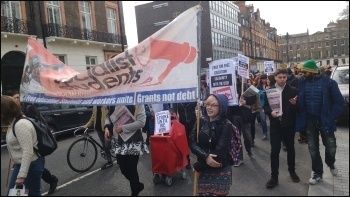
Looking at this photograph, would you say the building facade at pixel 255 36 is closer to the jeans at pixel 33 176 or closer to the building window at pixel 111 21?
the building window at pixel 111 21

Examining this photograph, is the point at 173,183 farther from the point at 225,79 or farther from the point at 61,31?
the point at 61,31

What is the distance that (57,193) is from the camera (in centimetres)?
515

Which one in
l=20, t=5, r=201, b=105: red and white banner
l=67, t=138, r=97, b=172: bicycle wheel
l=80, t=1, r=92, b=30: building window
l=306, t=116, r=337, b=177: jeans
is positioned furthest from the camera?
l=80, t=1, r=92, b=30: building window

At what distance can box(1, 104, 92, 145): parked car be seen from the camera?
1018 cm

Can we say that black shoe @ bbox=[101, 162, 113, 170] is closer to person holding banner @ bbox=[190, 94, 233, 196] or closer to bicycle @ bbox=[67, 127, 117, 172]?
bicycle @ bbox=[67, 127, 117, 172]

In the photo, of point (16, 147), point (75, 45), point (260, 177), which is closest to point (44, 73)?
point (16, 147)

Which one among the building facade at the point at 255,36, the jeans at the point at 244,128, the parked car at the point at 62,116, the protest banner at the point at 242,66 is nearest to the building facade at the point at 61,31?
the parked car at the point at 62,116

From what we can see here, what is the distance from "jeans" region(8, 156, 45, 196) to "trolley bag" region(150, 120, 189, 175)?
6.64 ft

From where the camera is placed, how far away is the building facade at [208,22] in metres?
50.5

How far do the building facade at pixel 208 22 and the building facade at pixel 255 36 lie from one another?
24.9 ft

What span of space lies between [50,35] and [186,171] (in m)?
17.6

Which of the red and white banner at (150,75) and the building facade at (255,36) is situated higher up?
the building facade at (255,36)

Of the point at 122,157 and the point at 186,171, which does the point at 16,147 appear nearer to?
the point at 122,157

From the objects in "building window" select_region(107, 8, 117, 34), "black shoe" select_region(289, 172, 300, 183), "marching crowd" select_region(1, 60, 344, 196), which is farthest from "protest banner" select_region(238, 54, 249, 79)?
"building window" select_region(107, 8, 117, 34)
